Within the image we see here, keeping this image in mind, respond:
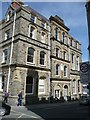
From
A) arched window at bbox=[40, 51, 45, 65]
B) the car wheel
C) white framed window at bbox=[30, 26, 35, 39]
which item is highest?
white framed window at bbox=[30, 26, 35, 39]

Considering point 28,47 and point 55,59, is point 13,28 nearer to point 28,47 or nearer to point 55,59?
point 28,47

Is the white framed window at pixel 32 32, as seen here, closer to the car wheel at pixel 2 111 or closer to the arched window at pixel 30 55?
the arched window at pixel 30 55

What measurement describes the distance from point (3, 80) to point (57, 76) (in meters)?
9.19

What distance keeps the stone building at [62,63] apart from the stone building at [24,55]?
179 cm

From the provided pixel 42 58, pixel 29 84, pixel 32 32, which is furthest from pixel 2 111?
pixel 32 32

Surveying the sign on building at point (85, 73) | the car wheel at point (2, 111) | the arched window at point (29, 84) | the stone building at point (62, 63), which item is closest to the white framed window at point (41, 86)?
the arched window at point (29, 84)

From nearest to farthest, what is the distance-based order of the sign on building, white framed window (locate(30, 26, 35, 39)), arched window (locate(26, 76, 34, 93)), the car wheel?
the sign on building < the car wheel < arched window (locate(26, 76, 34, 93)) < white framed window (locate(30, 26, 35, 39))

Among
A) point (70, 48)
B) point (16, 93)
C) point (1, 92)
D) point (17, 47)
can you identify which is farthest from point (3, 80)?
point (70, 48)

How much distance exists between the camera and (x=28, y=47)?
24.6m

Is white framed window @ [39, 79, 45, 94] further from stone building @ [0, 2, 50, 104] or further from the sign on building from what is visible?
the sign on building

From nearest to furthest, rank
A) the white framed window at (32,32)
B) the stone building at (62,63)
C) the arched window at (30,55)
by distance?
1. the arched window at (30,55)
2. the white framed window at (32,32)
3. the stone building at (62,63)

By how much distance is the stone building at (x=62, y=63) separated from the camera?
29172mm

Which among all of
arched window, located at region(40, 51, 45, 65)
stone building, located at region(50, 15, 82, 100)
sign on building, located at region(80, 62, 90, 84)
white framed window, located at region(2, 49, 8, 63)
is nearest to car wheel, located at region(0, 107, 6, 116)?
sign on building, located at region(80, 62, 90, 84)

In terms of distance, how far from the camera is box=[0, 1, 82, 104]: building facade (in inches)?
906
